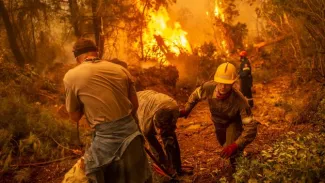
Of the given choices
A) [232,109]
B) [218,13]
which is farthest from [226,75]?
[218,13]

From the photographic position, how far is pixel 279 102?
9.05 metres

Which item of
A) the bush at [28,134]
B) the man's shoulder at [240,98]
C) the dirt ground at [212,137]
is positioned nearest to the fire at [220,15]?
the dirt ground at [212,137]

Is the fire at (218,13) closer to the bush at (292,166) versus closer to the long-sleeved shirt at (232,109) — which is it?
the long-sleeved shirt at (232,109)

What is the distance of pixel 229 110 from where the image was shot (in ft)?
13.8

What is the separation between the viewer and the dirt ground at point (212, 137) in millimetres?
4900

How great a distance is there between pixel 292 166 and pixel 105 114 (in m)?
2.07

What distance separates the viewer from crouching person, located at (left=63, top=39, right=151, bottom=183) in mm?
2871

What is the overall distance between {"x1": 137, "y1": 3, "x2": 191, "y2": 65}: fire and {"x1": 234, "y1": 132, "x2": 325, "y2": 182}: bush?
316 inches

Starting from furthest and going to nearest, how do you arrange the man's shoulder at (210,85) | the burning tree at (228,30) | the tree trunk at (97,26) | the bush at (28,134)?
the burning tree at (228,30) → the tree trunk at (97,26) → the bush at (28,134) → the man's shoulder at (210,85)

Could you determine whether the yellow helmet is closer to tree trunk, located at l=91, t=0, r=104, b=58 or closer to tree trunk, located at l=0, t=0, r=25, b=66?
tree trunk, located at l=91, t=0, r=104, b=58

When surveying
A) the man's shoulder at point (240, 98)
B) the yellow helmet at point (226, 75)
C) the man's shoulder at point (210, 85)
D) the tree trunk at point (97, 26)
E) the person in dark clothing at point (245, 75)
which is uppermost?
the tree trunk at point (97, 26)

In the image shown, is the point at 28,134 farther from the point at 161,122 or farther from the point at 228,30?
the point at 228,30

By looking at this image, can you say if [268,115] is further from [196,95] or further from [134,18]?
[134,18]

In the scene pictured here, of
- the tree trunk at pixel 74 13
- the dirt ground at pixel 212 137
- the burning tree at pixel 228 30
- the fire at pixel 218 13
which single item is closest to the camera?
the dirt ground at pixel 212 137
